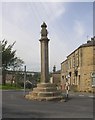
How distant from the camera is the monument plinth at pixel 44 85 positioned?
26438 mm

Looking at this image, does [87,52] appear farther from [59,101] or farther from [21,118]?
[21,118]

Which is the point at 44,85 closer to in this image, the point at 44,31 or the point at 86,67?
the point at 44,31

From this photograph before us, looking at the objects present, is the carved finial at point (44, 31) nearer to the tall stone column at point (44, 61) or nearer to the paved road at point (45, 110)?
the tall stone column at point (44, 61)

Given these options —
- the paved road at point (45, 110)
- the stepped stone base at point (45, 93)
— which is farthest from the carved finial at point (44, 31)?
the paved road at point (45, 110)

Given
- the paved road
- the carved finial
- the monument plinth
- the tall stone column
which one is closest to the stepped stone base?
the monument plinth

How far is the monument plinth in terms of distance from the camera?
26438 millimetres

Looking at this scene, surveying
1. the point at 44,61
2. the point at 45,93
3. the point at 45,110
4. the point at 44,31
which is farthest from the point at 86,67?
the point at 45,110

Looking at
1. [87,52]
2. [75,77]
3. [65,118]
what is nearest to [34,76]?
[75,77]

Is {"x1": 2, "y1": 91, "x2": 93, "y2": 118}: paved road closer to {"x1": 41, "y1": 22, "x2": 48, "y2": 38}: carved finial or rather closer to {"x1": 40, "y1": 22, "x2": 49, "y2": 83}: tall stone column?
{"x1": 40, "y1": 22, "x2": 49, "y2": 83}: tall stone column

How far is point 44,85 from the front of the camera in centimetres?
2722

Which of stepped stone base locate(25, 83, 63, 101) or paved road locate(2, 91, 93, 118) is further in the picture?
stepped stone base locate(25, 83, 63, 101)

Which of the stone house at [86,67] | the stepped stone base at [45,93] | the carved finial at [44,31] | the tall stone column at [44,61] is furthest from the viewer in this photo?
the stone house at [86,67]

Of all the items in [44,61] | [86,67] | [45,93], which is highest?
[86,67]

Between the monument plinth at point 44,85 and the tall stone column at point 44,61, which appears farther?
the tall stone column at point 44,61
